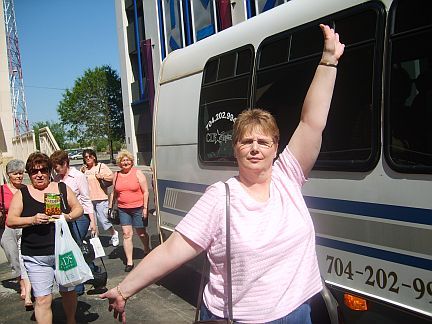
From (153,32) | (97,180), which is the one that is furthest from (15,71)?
(97,180)

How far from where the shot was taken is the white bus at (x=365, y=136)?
2.65 meters

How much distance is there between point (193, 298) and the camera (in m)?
5.14

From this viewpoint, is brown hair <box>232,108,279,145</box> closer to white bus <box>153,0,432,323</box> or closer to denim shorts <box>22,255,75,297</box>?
white bus <box>153,0,432,323</box>

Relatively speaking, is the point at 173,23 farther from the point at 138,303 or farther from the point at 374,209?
the point at 374,209

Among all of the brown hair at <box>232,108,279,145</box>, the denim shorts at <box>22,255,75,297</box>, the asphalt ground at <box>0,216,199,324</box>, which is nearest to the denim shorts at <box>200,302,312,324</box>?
the brown hair at <box>232,108,279,145</box>

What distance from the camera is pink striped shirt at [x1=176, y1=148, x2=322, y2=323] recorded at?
6.14ft

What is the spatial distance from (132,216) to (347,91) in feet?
13.8

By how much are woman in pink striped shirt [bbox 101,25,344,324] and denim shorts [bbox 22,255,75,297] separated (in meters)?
2.13

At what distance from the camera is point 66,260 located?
3840 millimetres

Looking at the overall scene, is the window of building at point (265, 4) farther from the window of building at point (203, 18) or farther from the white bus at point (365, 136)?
the white bus at point (365, 136)

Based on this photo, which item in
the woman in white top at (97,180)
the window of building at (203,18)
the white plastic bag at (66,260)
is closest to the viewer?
the white plastic bag at (66,260)

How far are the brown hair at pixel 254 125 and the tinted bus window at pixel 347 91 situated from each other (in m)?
1.18

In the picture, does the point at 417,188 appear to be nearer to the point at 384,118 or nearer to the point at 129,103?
the point at 384,118

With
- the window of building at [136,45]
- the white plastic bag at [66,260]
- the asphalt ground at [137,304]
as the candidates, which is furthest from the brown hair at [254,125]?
the window of building at [136,45]
